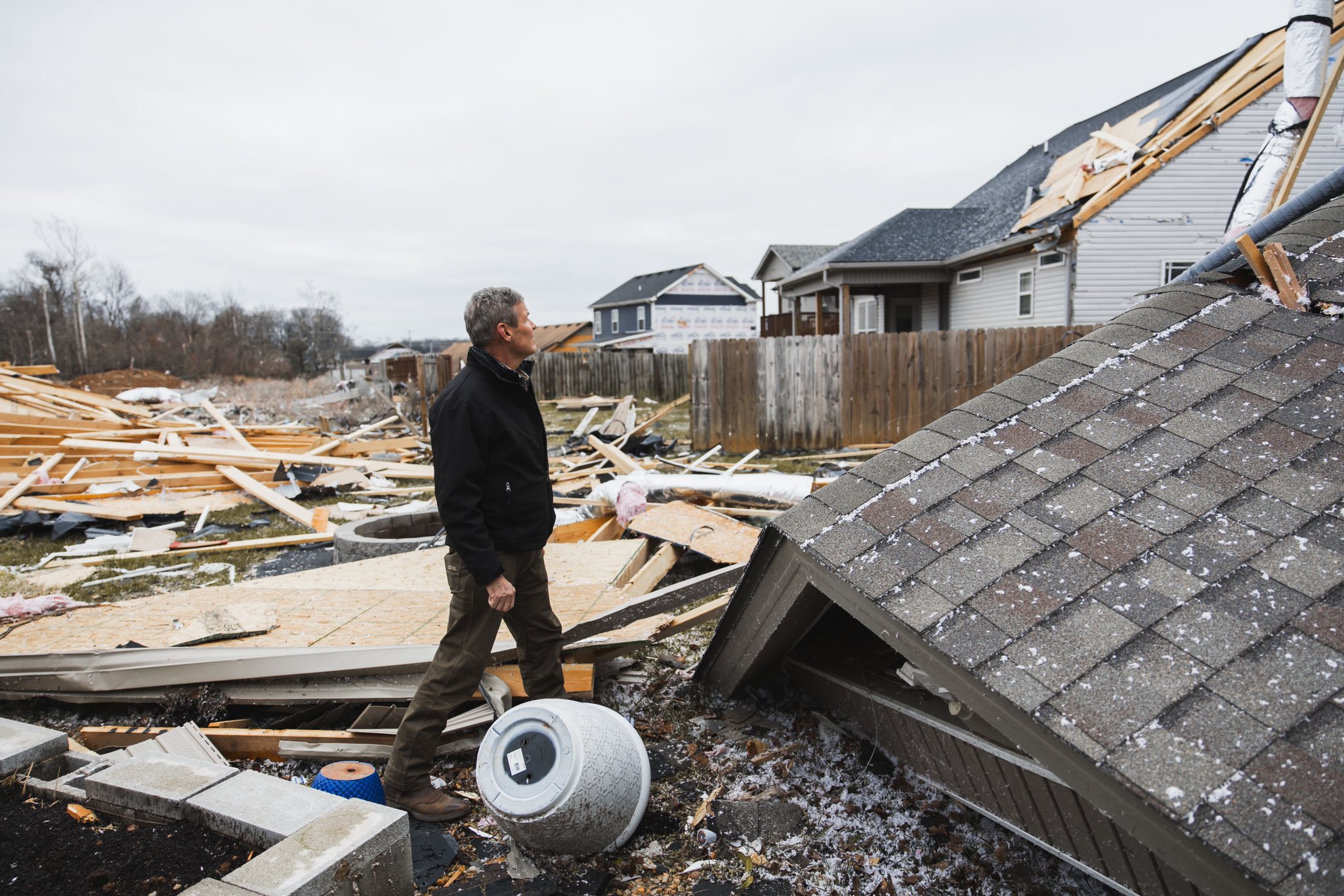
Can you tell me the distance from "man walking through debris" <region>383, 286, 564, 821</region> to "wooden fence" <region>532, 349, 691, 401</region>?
22.8 meters

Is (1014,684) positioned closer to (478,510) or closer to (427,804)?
(478,510)

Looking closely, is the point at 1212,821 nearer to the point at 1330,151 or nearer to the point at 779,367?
the point at 779,367

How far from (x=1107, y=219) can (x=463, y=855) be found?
16255 millimetres

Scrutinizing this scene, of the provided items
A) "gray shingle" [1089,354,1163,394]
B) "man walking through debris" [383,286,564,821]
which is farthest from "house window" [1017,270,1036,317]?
"man walking through debris" [383,286,564,821]

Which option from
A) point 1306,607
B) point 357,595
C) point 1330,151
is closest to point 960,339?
point 1330,151

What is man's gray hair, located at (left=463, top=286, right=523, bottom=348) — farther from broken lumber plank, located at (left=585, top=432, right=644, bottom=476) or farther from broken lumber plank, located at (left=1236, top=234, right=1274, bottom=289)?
broken lumber plank, located at (left=585, top=432, right=644, bottom=476)

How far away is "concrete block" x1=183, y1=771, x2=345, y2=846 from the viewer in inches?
101

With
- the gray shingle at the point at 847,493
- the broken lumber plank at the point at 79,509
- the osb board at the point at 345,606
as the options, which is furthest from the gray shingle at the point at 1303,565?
the broken lumber plank at the point at 79,509

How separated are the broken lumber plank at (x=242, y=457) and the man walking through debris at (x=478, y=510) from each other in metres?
9.39

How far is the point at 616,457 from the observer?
36.6ft

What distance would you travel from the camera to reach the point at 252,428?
50.2ft

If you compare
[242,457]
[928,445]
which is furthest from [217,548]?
[928,445]

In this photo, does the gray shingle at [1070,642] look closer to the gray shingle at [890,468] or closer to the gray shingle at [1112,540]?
the gray shingle at [1112,540]

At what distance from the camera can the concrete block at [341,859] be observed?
2.18m
